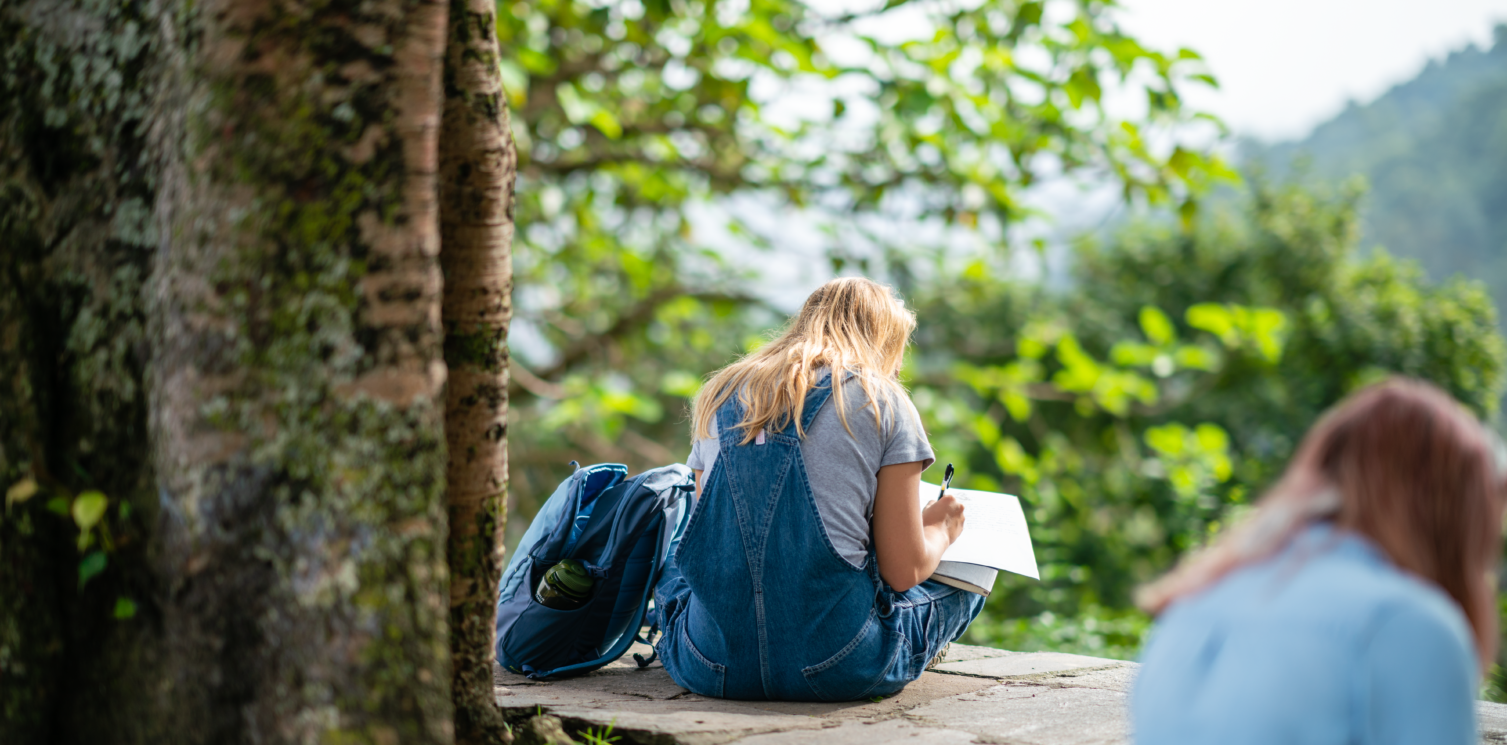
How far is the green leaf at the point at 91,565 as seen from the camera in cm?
180

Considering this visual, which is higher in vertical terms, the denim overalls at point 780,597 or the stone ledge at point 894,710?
the denim overalls at point 780,597

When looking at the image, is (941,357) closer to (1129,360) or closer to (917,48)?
(1129,360)

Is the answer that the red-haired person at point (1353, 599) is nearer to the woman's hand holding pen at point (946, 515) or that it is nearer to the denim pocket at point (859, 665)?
the denim pocket at point (859, 665)

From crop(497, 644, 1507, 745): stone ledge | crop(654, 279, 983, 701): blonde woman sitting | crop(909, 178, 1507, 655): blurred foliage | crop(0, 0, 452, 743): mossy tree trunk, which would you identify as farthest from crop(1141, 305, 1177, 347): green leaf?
crop(0, 0, 452, 743): mossy tree trunk

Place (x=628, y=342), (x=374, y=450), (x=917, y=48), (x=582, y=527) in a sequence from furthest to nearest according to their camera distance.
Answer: (x=628, y=342), (x=917, y=48), (x=582, y=527), (x=374, y=450)

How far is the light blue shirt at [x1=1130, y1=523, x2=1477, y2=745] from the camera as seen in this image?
3.59 ft

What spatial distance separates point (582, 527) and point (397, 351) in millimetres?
1414

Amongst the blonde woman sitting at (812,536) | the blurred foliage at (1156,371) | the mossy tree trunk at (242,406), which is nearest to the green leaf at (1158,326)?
the blurred foliage at (1156,371)

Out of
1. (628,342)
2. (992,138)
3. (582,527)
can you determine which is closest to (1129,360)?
(992,138)

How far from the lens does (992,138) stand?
5367 mm

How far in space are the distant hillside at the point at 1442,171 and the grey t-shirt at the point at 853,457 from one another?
34297 millimetres

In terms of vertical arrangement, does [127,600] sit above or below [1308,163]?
below

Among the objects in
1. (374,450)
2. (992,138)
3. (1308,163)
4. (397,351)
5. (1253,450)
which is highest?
(1308,163)

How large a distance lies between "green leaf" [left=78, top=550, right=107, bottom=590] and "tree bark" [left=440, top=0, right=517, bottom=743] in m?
0.59
